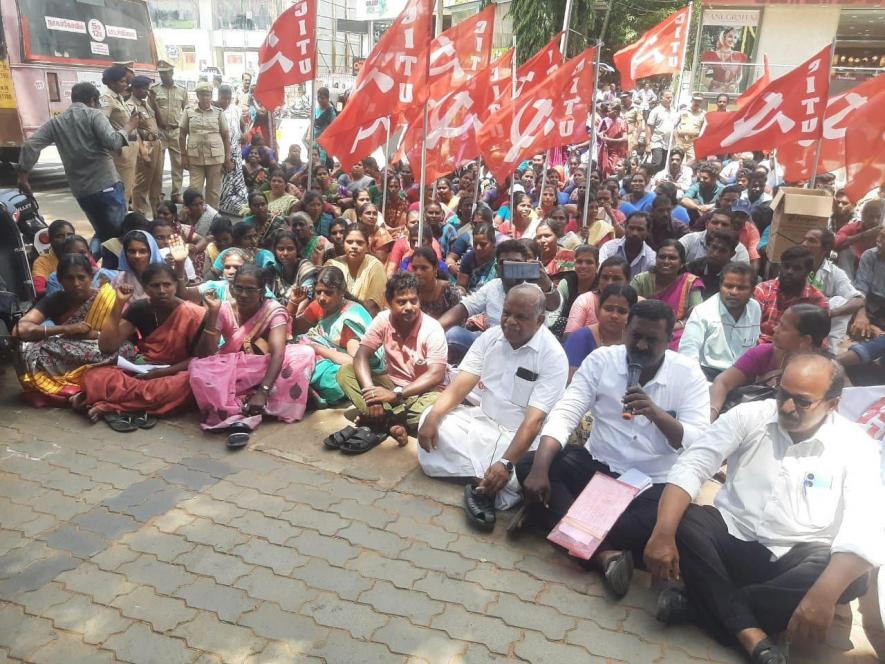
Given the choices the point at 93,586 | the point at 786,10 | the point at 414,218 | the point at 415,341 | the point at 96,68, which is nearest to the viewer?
the point at 93,586

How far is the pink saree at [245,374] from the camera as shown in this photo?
448cm

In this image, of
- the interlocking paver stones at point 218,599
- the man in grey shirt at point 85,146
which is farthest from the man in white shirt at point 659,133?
the interlocking paver stones at point 218,599

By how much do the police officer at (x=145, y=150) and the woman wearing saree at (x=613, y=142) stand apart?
802cm

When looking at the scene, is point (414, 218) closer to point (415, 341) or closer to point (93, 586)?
point (415, 341)

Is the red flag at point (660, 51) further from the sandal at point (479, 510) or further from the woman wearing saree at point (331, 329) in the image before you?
the sandal at point (479, 510)

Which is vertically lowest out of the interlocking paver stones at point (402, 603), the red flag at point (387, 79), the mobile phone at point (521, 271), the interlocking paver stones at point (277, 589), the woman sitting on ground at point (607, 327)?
the interlocking paver stones at point (402, 603)

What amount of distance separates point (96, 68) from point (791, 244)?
37.7ft

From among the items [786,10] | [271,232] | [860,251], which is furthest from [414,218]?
[786,10]

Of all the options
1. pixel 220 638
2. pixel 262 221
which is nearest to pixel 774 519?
pixel 220 638

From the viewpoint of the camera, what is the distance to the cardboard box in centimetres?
552

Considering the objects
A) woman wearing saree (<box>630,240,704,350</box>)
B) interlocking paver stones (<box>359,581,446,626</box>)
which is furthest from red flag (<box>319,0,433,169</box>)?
interlocking paver stones (<box>359,581,446,626</box>)

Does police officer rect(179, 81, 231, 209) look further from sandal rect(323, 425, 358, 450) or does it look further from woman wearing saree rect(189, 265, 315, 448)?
sandal rect(323, 425, 358, 450)

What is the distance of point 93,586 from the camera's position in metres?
3.01

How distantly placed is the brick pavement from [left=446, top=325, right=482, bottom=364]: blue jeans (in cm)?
121
